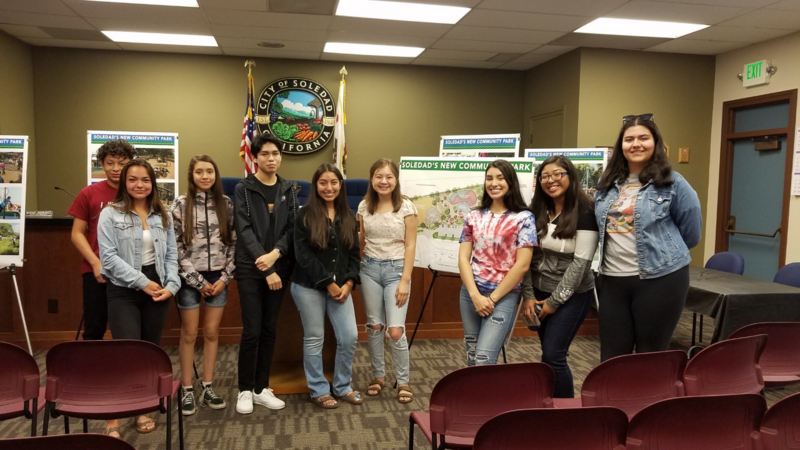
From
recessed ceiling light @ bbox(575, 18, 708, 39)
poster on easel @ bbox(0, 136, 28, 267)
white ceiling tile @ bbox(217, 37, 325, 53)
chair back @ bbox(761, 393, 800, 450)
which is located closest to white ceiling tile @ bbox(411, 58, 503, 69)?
white ceiling tile @ bbox(217, 37, 325, 53)

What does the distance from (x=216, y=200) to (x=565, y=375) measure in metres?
1.99

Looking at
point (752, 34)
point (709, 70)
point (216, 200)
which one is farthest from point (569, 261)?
point (709, 70)

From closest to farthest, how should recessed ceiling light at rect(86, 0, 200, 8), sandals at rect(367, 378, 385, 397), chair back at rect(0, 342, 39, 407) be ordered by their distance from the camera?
chair back at rect(0, 342, 39, 407) → sandals at rect(367, 378, 385, 397) → recessed ceiling light at rect(86, 0, 200, 8)

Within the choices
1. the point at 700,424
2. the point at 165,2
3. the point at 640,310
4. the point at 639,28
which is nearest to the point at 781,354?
the point at 640,310

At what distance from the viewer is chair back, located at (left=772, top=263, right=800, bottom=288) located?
3875 mm

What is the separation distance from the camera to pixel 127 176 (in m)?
2.56

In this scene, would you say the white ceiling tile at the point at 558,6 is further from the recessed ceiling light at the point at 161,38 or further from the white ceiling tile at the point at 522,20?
the recessed ceiling light at the point at 161,38

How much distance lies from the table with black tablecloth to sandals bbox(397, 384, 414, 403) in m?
2.01

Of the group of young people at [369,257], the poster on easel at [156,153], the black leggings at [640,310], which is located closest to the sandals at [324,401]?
the group of young people at [369,257]

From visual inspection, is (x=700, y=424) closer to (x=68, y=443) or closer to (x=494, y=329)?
(x=494, y=329)

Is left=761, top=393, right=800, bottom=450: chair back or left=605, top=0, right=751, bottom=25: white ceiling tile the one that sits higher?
left=605, top=0, right=751, bottom=25: white ceiling tile

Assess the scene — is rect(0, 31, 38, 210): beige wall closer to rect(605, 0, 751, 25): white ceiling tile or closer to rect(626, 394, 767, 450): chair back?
rect(605, 0, 751, 25): white ceiling tile

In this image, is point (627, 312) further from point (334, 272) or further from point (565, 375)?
point (334, 272)

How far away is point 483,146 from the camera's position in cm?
445
